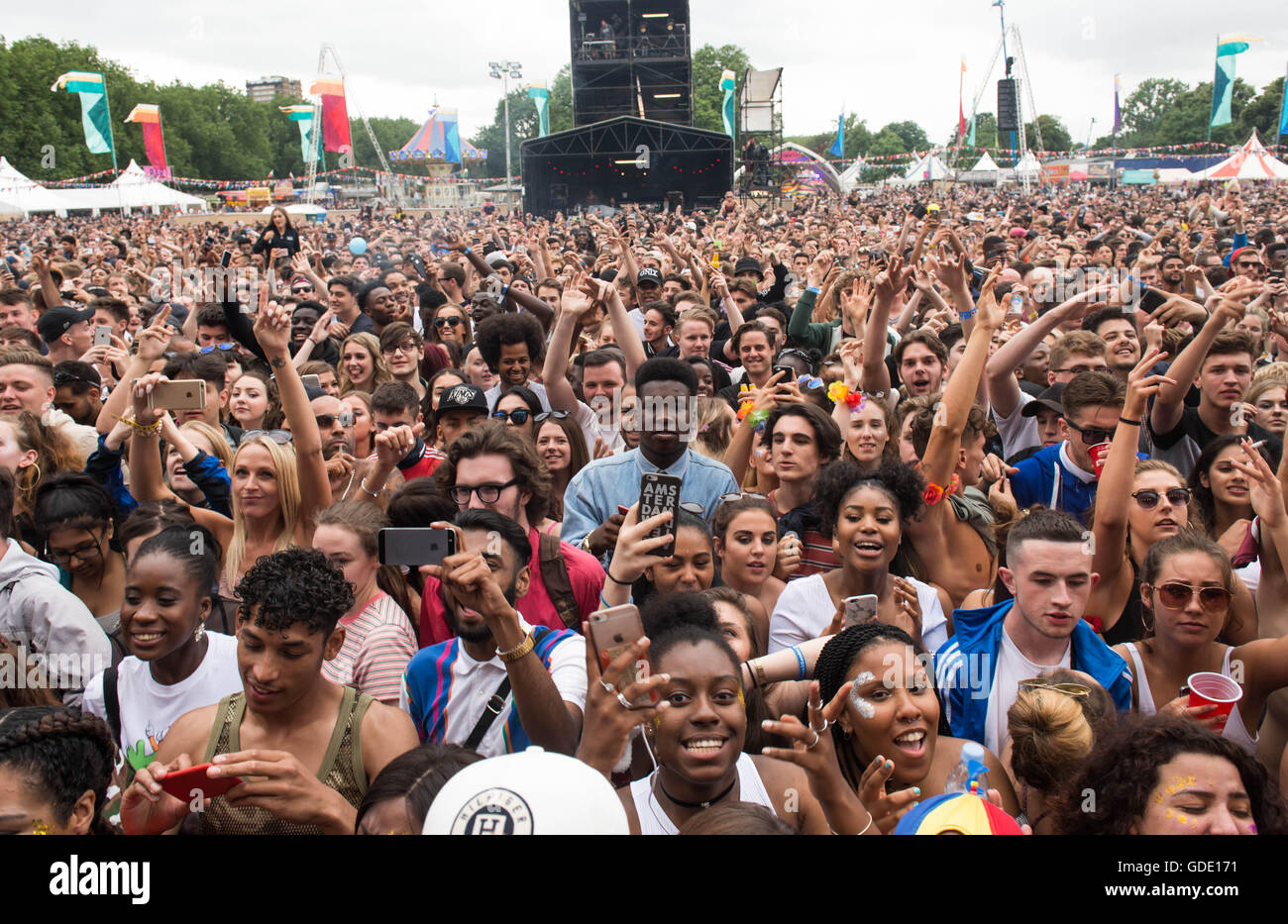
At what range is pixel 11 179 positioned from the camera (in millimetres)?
30125

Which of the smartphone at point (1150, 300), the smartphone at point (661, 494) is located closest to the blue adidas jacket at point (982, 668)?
the smartphone at point (661, 494)

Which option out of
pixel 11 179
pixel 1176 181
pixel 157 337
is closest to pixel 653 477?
pixel 157 337

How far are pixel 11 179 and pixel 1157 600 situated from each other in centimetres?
3539

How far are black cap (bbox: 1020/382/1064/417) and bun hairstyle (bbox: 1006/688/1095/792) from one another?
2.77m

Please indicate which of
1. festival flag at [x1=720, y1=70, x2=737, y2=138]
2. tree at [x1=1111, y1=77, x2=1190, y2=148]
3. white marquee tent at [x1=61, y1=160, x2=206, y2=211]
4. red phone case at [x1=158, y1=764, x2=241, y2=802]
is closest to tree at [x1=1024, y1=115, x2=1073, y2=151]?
tree at [x1=1111, y1=77, x2=1190, y2=148]

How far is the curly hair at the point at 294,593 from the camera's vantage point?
251cm

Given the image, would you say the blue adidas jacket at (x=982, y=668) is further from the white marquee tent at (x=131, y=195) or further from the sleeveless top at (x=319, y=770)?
the white marquee tent at (x=131, y=195)

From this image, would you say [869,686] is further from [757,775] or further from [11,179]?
Result: [11,179]

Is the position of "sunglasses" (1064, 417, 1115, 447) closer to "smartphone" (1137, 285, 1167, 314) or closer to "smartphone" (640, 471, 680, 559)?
"smartphone" (640, 471, 680, 559)

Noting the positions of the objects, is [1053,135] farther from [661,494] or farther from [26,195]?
[661,494]

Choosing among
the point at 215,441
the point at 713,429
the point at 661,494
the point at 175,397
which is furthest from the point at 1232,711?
the point at 215,441

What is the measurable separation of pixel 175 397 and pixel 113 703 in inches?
62.6

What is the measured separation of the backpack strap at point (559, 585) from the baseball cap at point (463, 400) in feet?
5.35

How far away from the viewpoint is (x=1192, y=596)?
9.78ft
